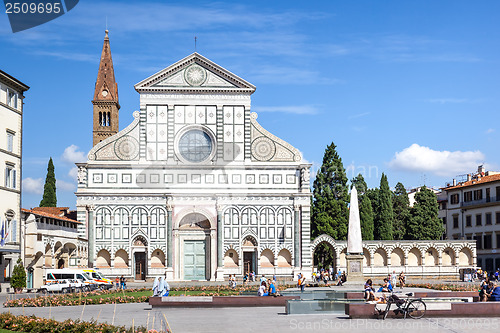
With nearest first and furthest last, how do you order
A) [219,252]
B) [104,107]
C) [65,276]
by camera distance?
[65,276], [219,252], [104,107]

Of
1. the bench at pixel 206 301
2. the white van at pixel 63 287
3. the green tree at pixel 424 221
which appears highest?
the green tree at pixel 424 221

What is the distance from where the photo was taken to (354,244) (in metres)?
41.1

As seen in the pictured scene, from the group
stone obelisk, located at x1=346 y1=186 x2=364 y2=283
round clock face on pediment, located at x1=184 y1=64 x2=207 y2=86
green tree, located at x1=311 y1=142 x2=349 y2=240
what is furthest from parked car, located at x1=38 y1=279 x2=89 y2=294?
green tree, located at x1=311 y1=142 x2=349 y2=240

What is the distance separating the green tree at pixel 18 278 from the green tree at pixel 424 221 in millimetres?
41126

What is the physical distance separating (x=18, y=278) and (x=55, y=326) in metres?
24.0

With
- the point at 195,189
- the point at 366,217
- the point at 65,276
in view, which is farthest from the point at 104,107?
the point at 65,276

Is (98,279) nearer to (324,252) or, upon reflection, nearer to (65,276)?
Result: (65,276)

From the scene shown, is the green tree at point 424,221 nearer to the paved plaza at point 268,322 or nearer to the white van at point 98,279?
the white van at point 98,279

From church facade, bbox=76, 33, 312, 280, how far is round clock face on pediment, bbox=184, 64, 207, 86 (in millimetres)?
80

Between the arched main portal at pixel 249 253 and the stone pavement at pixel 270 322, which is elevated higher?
the arched main portal at pixel 249 253

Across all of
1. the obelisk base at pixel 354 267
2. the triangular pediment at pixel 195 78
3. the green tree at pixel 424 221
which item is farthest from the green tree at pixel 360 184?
the obelisk base at pixel 354 267

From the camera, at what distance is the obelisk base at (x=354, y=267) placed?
135ft

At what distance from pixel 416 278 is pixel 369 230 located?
10224mm

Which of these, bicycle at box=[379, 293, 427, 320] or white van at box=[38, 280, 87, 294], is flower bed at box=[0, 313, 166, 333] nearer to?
bicycle at box=[379, 293, 427, 320]
